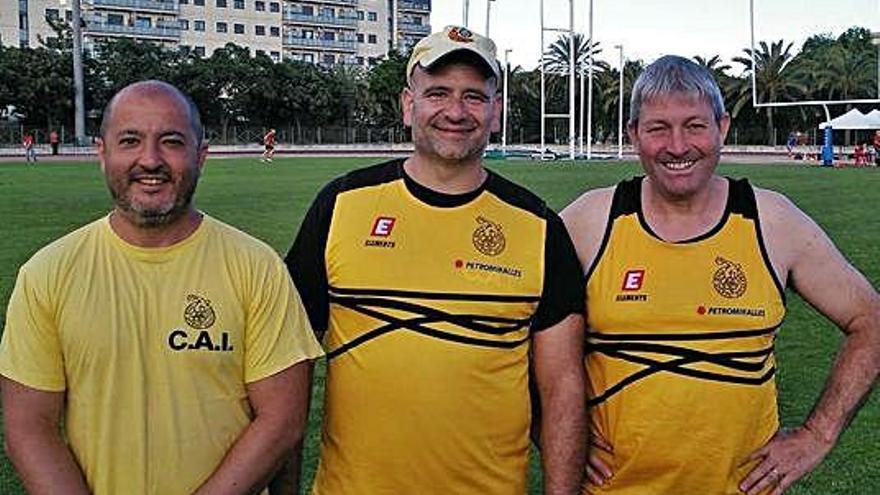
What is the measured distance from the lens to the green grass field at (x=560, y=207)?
19.2ft

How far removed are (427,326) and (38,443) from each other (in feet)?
3.46

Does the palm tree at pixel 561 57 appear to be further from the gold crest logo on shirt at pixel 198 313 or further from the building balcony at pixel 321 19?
the gold crest logo on shirt at pixel 198 313

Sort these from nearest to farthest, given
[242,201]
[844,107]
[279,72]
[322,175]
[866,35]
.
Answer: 1. [242,201]
2. [322,175]
3. [844,107]
4. [279,72]
5. [866,35]

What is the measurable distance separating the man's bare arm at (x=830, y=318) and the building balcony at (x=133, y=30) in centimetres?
9675

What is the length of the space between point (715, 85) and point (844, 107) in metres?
68.9

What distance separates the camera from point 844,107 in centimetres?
6775

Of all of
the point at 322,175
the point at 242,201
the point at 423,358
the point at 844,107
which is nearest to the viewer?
the point at 423,358

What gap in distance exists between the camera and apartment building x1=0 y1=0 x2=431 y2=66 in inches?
3688

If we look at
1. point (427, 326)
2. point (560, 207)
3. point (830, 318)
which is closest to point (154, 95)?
point (427, 326)

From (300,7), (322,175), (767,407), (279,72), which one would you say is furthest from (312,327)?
(300,7)

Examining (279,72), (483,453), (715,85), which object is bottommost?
(483,453)

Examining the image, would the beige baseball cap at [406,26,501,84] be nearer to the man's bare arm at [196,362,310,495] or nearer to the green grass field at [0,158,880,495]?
the man's bare arm at [196,362,310,495]

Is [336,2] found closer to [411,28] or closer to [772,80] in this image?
[411,28]

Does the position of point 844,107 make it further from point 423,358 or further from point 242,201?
point 423,358
